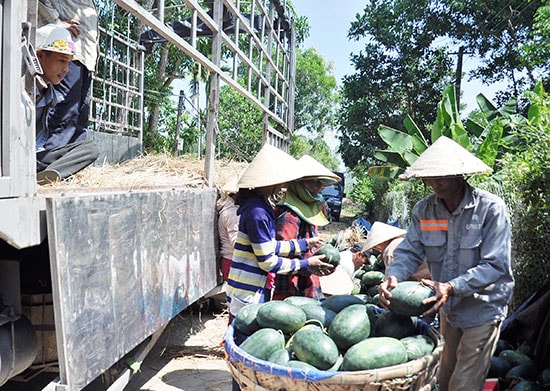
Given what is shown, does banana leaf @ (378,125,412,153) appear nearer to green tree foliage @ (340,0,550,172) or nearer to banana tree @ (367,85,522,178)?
banana tree @ (367,85,522,178)

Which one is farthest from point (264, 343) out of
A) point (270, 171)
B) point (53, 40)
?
point (53, 40)

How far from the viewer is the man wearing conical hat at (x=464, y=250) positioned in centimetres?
268

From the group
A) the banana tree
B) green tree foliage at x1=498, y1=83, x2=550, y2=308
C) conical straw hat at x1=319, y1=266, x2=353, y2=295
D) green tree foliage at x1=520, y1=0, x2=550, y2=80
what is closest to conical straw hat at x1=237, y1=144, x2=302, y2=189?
conical straw hat at x1=319, y1=266, x2=353, y2=295

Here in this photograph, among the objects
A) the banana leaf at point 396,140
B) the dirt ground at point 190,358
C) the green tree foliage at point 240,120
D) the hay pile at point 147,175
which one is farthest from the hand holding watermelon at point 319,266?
the green tree foliage at point 240,120

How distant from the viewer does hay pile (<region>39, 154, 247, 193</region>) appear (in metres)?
3.01

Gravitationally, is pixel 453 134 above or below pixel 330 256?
above

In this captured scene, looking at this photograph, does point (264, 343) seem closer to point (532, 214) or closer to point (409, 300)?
point (409, 300)

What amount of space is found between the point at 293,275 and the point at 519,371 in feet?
5.82

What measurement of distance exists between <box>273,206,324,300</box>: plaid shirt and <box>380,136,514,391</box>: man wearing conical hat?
747 mm

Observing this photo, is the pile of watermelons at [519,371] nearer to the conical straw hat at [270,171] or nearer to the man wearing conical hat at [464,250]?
the man wearing conical hat at [464,250]

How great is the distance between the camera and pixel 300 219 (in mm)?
3422

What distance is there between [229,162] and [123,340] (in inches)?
158

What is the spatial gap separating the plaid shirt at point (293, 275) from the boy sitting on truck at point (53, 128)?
1.43 m

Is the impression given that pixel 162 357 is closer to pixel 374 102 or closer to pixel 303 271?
pixel 303 271
